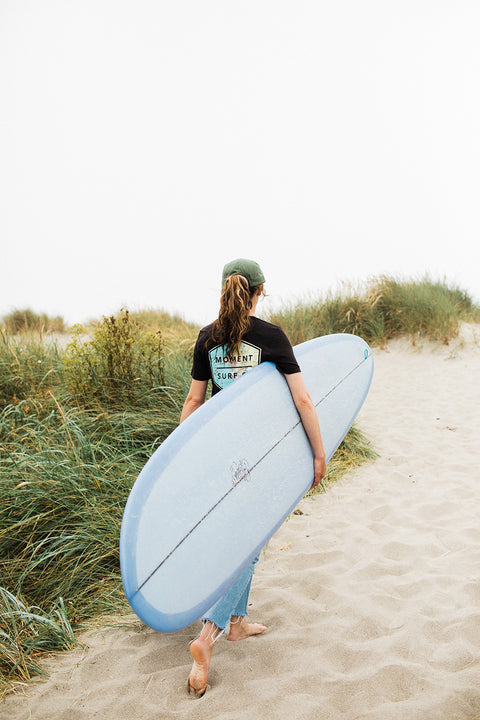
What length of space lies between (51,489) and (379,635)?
1928 mm

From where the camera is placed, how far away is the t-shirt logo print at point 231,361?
1959mm

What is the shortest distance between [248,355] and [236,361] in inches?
2.6

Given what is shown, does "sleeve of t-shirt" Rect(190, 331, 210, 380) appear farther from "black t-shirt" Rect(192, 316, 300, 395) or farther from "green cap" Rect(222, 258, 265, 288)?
"green cap" Rect(222, 258, 265, 288)

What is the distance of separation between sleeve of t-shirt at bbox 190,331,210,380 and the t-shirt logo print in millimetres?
22

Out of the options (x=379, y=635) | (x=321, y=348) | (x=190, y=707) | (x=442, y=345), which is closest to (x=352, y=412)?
(x=321, y=348)

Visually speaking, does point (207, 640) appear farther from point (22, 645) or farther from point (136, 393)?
point (136, 393)

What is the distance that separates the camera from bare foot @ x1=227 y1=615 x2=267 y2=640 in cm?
209

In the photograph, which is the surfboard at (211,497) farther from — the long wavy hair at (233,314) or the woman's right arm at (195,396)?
the long wavy hair at (233,314)

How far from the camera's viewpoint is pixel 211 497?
1.92 metres

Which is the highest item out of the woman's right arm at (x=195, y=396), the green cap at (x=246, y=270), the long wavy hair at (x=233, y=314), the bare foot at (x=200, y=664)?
the green cap at (x=246, y=270)

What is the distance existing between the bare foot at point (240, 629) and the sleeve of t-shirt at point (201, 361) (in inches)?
41.5

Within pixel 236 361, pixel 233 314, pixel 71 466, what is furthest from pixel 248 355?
pixel 71 466

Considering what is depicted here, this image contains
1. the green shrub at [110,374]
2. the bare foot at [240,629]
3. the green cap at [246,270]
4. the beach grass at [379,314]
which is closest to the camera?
the green cap at [246,270]

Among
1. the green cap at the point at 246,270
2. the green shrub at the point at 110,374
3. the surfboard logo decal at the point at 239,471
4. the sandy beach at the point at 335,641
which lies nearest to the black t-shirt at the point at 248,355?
the green cap at the point at 246,270
